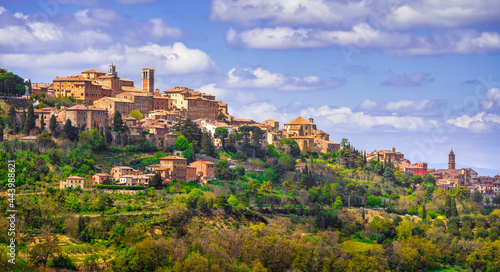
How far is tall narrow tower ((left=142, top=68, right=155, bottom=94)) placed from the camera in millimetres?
102375

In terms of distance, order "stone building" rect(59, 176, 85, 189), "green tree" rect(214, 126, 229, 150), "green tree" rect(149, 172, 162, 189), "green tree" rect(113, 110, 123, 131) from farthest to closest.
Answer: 1. "green tree" rect(214, 126, 229, 150)
2. "green tree" rect(113, 110, 123, 131)
3. "green tree" rect(149, 172, 162, 189)
4. "stone building" rect(59, 176, 85, 189)

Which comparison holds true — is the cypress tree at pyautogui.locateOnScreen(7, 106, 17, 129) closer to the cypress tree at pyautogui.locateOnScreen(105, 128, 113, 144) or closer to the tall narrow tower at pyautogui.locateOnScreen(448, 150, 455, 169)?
the cypress tree at pyautogui.locateOnScreen(105, 128, 113, 144)

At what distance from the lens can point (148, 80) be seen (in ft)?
336

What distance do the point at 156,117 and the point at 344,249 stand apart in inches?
1321

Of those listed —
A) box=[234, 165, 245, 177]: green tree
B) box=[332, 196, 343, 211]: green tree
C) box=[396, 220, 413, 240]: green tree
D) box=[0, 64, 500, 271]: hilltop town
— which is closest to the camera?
box=[0, 64, 500, 271]: hilltop town

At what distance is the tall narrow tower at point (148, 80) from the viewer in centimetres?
10238

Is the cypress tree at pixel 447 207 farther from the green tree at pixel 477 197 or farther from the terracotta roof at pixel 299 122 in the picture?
the terracotta roof at pixel 299 122

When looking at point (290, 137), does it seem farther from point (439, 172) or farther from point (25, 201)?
point (25, 201)

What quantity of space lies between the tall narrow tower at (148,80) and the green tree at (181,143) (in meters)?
24.9

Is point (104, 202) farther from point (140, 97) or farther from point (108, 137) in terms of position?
point (140, 97)

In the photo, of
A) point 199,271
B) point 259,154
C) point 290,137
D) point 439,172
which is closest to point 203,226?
point 199,271

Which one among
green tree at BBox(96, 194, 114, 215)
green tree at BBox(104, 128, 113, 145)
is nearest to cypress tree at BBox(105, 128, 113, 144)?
green tree at BBox(104, 128, 113, 145)

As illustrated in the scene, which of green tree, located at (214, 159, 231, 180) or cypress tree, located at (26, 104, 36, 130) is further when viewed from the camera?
green tree, located at (214, 159, 231, 180)

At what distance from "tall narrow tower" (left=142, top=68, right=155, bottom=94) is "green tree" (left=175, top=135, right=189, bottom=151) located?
24910 mm
